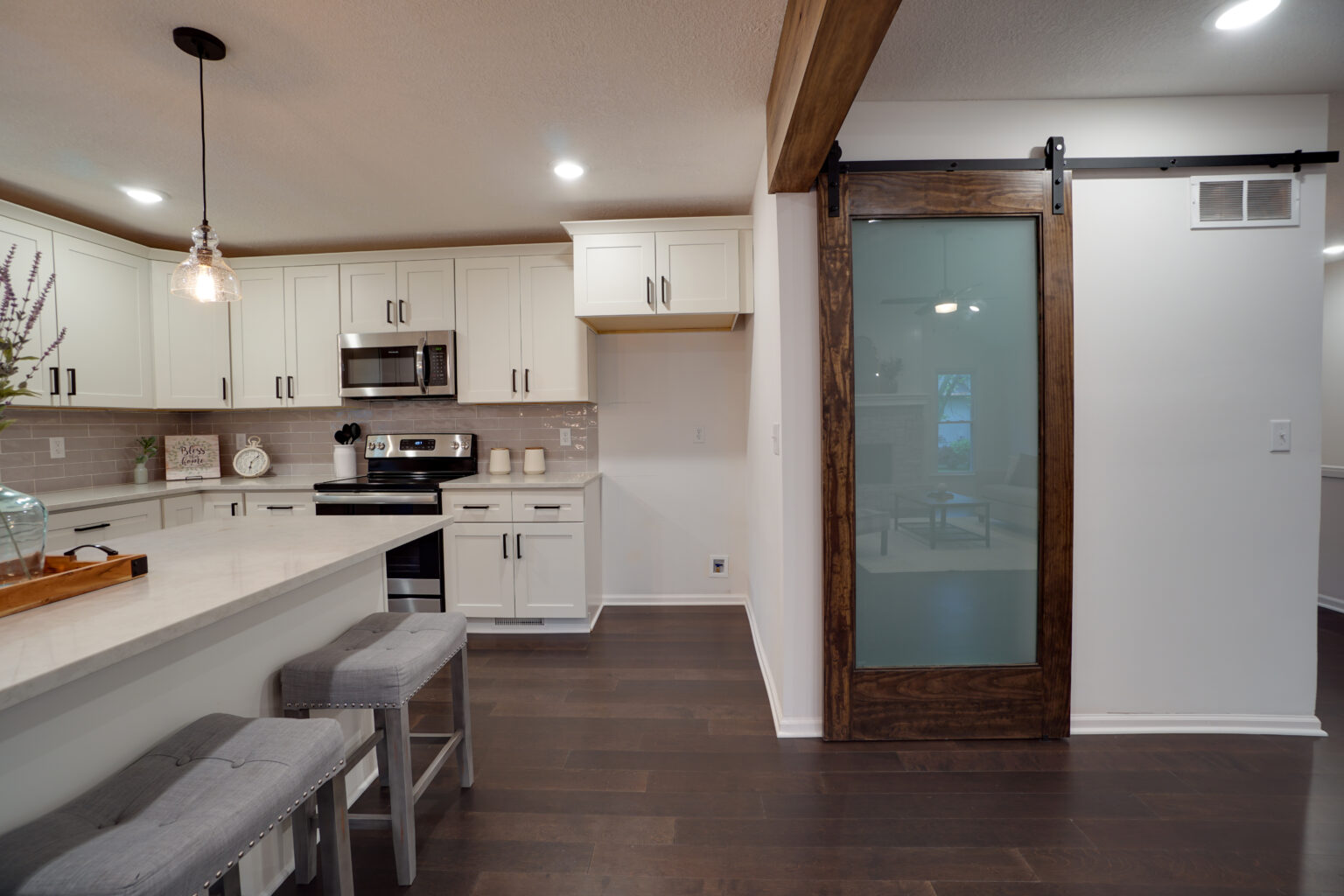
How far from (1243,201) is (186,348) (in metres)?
5.42

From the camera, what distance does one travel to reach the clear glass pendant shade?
1769 millimetres

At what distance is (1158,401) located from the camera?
2.15m

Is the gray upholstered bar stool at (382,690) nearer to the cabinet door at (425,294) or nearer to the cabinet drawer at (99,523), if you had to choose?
the cabinet drawer at (99,523)

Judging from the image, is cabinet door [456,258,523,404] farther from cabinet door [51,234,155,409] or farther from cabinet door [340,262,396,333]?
cabinet door [51,234,155,409]

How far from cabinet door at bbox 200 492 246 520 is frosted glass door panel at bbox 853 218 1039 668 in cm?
361

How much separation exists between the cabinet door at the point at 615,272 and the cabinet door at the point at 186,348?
2370 mm

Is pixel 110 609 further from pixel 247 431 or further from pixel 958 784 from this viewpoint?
pixel 247 431

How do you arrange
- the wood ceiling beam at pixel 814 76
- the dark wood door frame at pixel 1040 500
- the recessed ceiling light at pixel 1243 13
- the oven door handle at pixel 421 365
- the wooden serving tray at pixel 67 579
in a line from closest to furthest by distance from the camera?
the wooden serving tray at pixel 67 579 < the wood ceiling beam at pixel 814 76 < the recessed ceiling light at pixel 1243 13 < the dark wood door frame at pixel 1040 500 < the oven door handle at pixel 421 365

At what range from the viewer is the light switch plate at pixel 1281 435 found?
6.97ft

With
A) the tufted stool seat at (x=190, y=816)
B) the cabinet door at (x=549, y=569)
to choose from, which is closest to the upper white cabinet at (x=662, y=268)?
the cabinet door at (x=549, y=569)

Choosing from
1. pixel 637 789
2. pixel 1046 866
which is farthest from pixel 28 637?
pixel 1046 866

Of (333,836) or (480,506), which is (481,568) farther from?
(333,836)

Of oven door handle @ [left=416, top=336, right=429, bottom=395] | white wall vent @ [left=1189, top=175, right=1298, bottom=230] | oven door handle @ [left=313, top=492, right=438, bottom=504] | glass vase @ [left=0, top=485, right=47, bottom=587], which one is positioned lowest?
oven door handle @ [left=313, top=492, right=438, bottom=504]


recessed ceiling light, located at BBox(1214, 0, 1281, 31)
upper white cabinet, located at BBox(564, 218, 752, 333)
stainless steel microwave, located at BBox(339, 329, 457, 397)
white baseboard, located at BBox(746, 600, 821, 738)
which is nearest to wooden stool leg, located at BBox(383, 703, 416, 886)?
white baseboard, located at BBox(746, 600, 821, 738)
